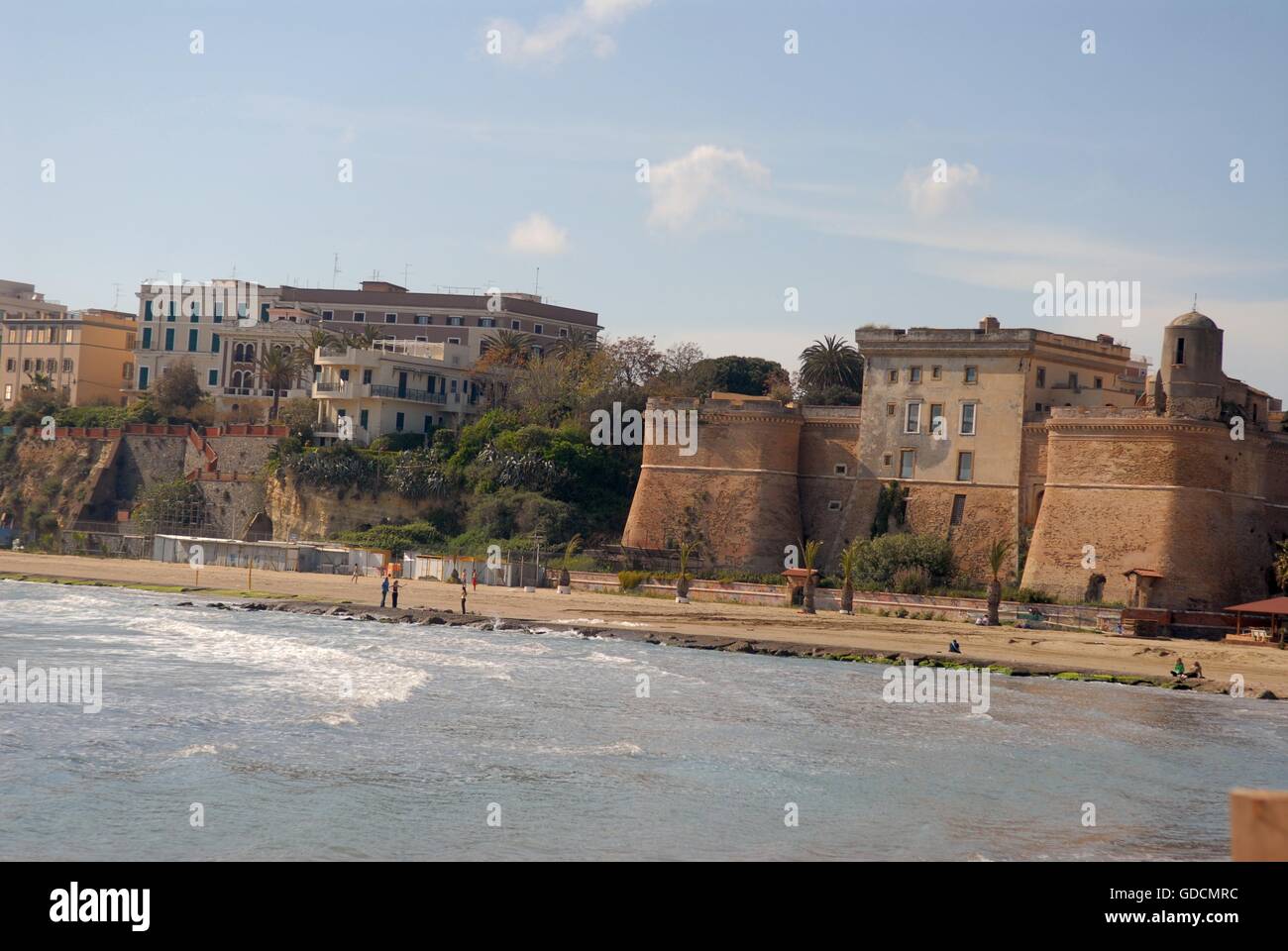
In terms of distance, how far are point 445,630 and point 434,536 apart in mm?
19381

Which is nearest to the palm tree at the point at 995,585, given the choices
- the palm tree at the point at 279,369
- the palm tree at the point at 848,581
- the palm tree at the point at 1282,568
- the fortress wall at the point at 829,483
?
the palm tree at the point at 848,581

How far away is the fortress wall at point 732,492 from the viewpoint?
57.7 metres

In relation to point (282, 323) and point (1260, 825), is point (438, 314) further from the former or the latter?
point (1260, 825)

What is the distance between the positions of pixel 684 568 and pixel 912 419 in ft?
34.2

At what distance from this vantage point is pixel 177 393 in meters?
78.4

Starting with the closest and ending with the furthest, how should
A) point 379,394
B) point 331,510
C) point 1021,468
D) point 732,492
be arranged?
point 1021,468 → point 732,492 → point 331,510 → point 379,394

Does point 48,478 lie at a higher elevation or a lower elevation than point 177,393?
lower

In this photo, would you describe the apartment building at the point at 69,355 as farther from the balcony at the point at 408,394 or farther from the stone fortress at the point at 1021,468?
the stone fortress at the point at 1021,468

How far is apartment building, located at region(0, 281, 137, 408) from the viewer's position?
85.9m

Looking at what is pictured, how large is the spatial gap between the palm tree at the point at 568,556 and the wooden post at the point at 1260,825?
170 ft

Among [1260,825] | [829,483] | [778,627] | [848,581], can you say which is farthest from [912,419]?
[1260,825]

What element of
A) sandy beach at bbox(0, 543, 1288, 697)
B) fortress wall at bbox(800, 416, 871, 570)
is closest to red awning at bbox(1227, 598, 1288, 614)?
sandy beach at bbox(0, 543, 1288, 697)
